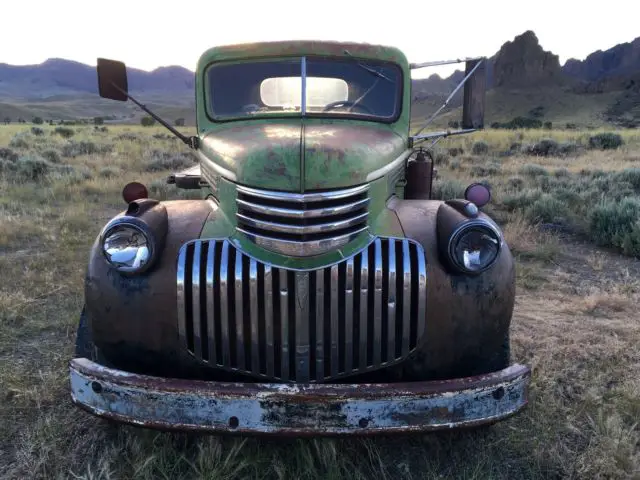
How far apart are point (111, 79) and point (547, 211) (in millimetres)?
7046

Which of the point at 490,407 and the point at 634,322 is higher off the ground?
the point at 490,407

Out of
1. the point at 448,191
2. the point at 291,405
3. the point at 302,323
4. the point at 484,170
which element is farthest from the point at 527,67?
the point at 291,405

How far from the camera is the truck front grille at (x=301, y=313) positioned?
2.57 metres

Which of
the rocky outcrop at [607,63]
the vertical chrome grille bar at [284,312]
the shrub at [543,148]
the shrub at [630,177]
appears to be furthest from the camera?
the rocky outcrop at [607,63]

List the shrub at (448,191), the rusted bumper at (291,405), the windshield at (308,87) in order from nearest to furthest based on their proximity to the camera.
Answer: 1. the rusted bumper at (291,405)
2. the windshield at (308,87)
3. the shrub at (448,191)

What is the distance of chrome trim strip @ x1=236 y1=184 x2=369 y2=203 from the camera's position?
261cm

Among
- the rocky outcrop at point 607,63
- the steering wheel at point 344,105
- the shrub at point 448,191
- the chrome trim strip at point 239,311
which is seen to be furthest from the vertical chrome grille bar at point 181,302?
the rocky outcrop at point 607,63

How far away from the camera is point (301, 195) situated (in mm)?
2617

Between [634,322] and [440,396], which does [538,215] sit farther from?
[440,396]

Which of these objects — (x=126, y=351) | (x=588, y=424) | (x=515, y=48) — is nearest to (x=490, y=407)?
(x=588, y=424)

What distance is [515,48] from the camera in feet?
257

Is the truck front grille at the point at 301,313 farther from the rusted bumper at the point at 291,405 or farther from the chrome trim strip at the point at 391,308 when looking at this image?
the rusted bumper at the point at 291,405

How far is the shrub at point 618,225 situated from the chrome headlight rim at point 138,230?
6.37 meters

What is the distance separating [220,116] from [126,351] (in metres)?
2.08
